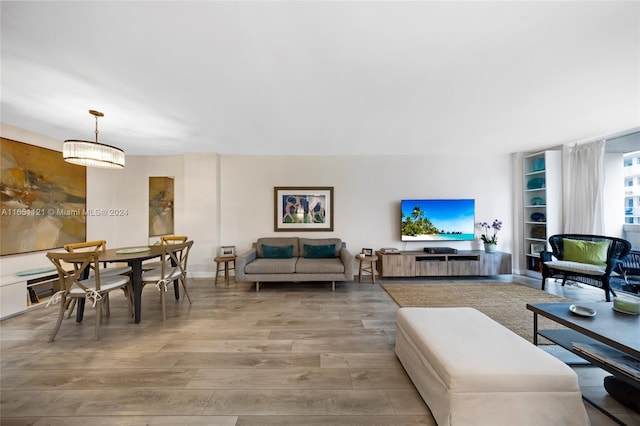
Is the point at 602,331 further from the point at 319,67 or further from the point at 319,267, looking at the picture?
the point at 319,267

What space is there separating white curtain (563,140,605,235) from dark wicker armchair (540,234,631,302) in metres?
0.30

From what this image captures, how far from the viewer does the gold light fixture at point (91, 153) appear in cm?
248

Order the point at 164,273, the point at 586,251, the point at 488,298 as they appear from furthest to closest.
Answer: the point at 586,251 < the point at 488,298 < the point at 164,273

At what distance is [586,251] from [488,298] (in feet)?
5.84

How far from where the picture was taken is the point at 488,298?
3.39 m

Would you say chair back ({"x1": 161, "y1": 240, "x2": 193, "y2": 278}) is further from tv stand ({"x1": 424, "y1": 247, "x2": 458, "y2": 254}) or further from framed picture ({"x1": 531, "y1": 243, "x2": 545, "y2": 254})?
framed picture ({"x1": 531, "y1": 243, "x2": 545, "y2": 254})

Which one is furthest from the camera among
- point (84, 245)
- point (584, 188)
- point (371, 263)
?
point (371, 263)

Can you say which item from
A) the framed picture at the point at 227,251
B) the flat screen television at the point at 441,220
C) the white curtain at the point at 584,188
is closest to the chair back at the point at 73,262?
the framed picture at the point at 227,251

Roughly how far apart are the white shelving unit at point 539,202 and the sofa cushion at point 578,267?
768 millimetres

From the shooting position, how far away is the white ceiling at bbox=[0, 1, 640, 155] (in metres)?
1.47

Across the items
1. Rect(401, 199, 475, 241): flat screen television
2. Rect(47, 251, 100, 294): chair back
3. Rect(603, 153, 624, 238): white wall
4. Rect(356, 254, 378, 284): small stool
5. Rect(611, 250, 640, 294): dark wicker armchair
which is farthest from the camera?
Rect(401, 199, 475, 241): flat screen television

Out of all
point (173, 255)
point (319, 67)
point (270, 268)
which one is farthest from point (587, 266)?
point (173, 255)

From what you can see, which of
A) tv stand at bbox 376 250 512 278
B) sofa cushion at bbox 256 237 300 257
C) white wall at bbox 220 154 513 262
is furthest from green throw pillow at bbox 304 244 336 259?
tv stand at bbox 376 250 512 278

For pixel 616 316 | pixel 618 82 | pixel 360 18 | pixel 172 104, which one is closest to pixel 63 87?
pixel 172 104
